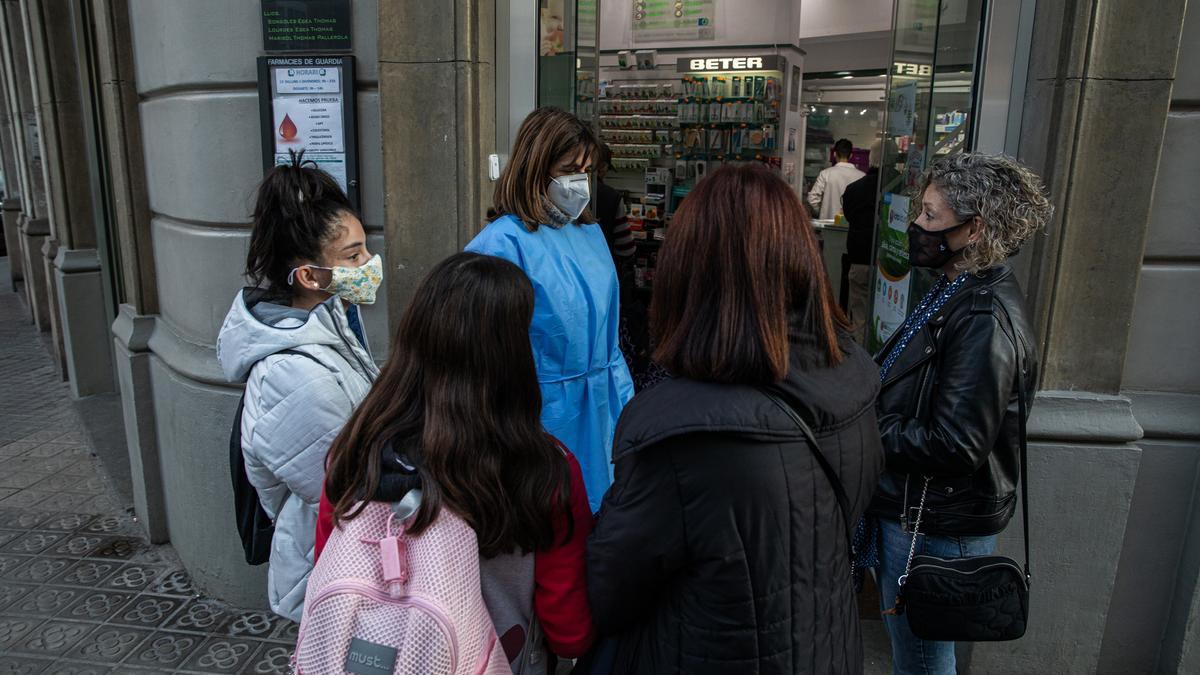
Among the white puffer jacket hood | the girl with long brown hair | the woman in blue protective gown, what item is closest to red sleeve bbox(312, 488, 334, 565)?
the girl with long brown hair

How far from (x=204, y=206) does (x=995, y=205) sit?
3.19 meters

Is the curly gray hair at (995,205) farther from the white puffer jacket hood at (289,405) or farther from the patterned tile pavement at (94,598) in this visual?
the patterned tile pavement at (94,598)

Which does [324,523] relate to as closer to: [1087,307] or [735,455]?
[735,455]

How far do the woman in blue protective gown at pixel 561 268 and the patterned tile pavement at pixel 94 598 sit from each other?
1.72 metres

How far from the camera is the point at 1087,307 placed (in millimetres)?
3139

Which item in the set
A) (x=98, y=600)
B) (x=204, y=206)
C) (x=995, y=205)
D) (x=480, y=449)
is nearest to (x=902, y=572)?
(x=995, y=205)

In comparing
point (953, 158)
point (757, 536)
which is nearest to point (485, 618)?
point (757, 536)

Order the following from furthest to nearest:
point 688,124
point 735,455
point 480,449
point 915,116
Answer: point 688,124 < point 915,116 < point 480,449 < point 735,455

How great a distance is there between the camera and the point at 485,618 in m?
1.59

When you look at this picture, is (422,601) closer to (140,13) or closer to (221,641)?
(221,641)

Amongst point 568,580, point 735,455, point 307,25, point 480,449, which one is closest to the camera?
point 735,455

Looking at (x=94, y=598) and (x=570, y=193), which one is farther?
(x=94, y=598)

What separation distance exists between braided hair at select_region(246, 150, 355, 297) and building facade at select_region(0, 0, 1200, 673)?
3.77 feet

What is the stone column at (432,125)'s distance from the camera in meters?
3.36
